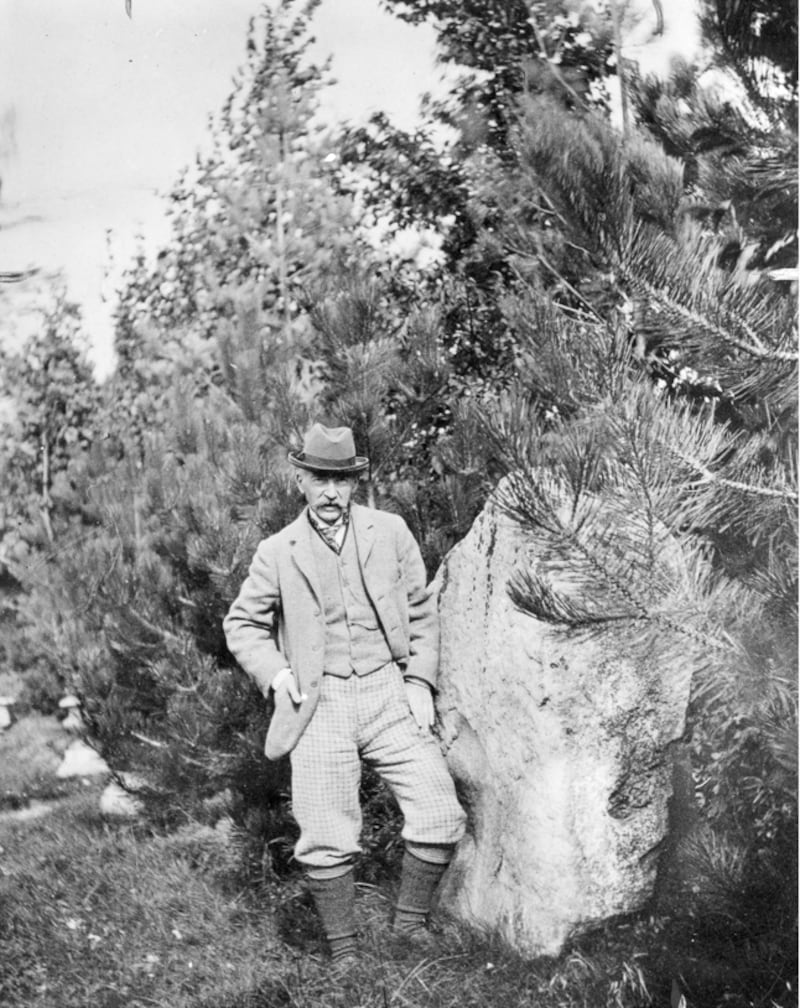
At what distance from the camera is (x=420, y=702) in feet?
12.1

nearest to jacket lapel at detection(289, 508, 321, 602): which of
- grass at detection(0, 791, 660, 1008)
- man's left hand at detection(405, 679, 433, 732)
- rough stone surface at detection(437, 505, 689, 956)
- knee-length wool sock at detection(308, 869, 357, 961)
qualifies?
man's left hand at detection(405, 679, 433, 732)

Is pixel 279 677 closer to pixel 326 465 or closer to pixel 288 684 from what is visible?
pixel 288 684

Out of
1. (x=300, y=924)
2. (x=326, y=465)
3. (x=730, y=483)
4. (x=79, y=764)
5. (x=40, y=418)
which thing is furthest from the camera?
(x=40, y=418)

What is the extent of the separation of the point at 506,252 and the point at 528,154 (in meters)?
1.85

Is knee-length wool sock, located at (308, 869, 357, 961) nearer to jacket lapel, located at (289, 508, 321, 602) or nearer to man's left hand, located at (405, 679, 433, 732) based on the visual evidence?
man's left hand, located at (405, 679, 433, 732)

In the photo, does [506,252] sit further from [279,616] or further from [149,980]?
[149,980]

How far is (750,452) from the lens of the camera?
2725mm

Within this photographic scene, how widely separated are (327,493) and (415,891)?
1315 mm

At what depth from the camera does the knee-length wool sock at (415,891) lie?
11.8 ft

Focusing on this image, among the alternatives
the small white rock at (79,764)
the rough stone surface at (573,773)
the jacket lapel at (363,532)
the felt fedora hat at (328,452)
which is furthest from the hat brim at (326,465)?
the small white rock at (79,764)

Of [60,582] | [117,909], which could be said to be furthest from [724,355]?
[60,582]

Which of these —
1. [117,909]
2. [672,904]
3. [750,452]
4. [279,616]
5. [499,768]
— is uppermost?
[750,452]

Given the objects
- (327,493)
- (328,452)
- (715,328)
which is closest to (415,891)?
(327,493)

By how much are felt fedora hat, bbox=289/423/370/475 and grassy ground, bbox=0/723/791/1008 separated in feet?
5.10
